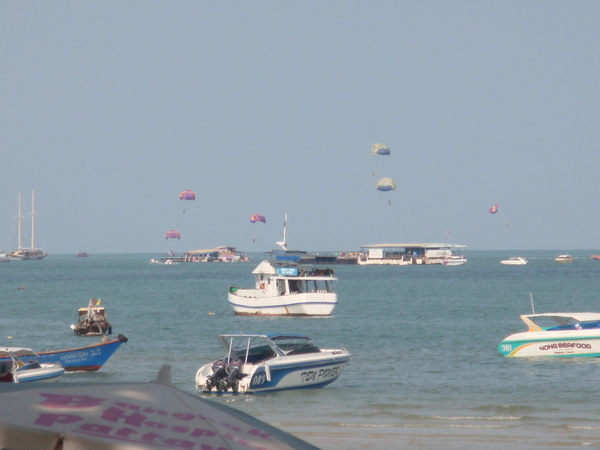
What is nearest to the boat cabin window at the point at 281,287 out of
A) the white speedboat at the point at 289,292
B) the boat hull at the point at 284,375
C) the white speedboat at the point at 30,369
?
the white speedboat at the point at 289,292

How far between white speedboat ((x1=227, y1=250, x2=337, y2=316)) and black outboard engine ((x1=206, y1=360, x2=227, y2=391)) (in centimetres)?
2688

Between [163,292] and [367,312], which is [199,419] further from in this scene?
[163,292]

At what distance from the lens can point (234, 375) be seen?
23.8 meters

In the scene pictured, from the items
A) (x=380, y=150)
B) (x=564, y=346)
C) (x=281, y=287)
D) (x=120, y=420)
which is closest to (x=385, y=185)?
(x=380, y=150)

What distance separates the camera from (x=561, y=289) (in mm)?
95562

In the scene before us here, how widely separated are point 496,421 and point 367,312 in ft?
140

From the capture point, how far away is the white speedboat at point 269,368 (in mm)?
23734

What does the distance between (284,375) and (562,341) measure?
1263 cm

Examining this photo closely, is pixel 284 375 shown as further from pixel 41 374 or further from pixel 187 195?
pixel 187 195

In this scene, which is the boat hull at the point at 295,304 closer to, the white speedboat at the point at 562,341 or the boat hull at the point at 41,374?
the white speedboat at the point at 562,341

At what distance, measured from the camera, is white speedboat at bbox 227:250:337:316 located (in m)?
51.6

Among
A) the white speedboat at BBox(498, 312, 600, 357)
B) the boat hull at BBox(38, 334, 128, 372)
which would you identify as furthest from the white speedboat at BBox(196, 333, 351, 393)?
the white speedboat at BBox(498, 312, 600, 357)

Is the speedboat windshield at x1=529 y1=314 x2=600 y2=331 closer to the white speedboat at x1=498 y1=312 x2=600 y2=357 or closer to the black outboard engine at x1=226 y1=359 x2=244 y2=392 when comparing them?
the white speedboat at x1=498 y1=312 x2=600 y2=357

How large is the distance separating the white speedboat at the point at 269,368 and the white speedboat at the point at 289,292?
2504cm
